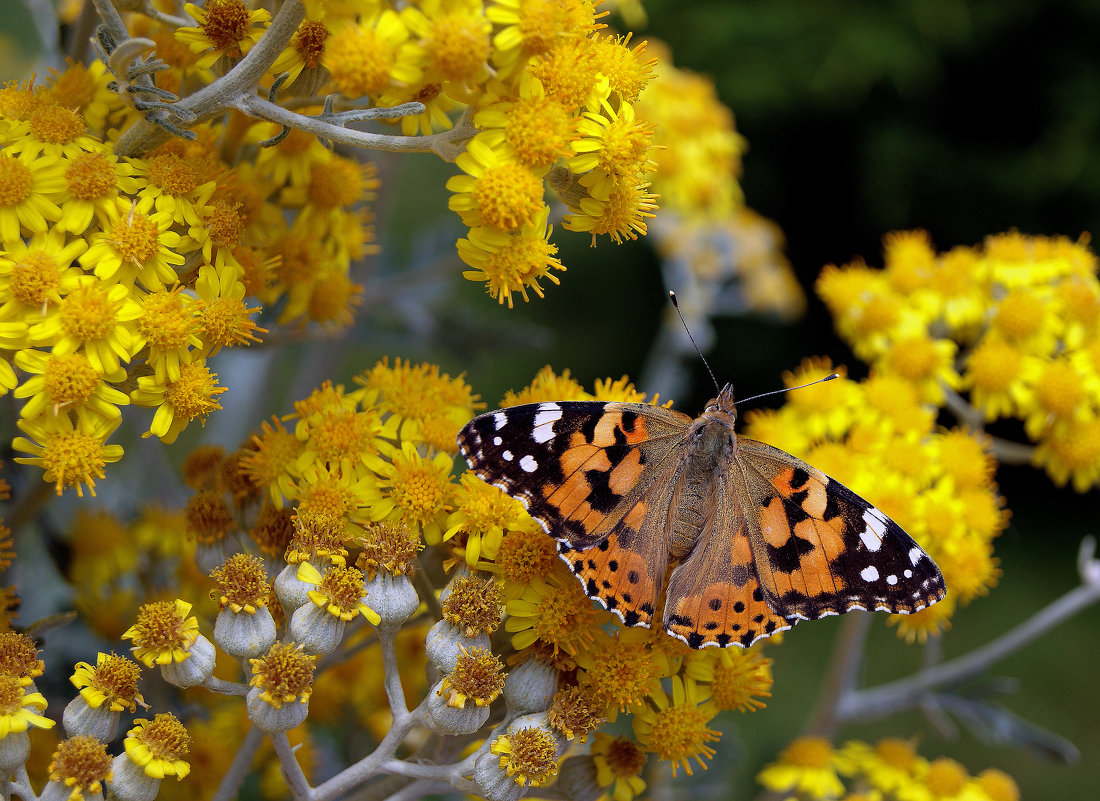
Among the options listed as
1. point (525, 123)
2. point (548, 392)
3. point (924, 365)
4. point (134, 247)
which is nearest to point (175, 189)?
point (134, 247)

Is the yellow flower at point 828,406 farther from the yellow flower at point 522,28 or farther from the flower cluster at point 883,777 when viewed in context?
the yellow flower at point 522,28

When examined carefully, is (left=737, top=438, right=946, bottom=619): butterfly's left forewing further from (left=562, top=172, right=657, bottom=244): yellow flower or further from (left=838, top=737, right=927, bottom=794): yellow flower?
(left=838, top=737, right=927, bottom=794): yellow flower

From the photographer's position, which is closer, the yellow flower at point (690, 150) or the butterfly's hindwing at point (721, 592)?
the butterfly's hindwing at point (721, 592)

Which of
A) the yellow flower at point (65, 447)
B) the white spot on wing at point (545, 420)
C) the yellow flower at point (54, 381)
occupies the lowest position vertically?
the white spot on wing at point (545, 420)

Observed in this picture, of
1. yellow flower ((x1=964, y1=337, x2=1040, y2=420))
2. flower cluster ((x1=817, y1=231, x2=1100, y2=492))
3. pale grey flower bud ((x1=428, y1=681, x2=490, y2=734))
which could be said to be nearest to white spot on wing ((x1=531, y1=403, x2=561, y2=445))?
pale grey flower bud ((x1=428, y1=681, x2=490, y2=734))

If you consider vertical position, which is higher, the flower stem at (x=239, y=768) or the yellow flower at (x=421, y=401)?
the yellow flower at (x=421, y=401)

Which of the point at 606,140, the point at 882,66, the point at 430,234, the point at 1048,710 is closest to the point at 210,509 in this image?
the point at 606,140

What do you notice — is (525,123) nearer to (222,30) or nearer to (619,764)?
(222,30)

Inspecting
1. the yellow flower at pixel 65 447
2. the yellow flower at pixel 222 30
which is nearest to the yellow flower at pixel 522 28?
the yellow flower at pixel 222 30
